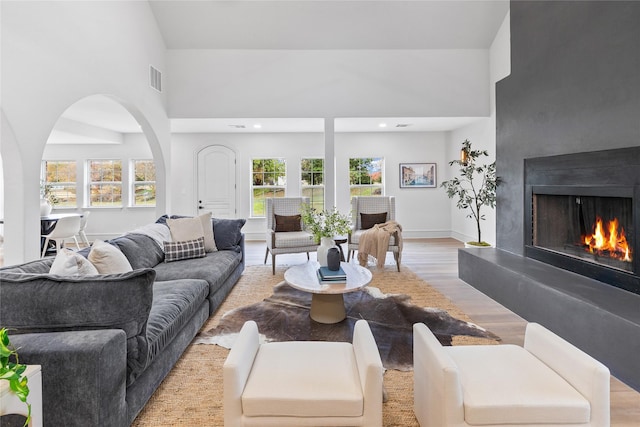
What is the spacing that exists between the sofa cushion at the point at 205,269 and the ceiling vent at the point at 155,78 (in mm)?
2810

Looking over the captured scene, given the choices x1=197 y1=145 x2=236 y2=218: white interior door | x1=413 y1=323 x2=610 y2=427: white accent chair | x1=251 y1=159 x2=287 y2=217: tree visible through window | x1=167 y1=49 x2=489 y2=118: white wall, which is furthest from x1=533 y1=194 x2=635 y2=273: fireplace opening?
x1=197 y1=145 x2=236 y2=218: white interior door

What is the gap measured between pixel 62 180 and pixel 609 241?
9.50 m

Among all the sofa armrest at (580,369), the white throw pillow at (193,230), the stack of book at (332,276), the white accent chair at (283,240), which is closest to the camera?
the sofa armrest at (580,369)

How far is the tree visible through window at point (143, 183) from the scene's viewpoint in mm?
7645

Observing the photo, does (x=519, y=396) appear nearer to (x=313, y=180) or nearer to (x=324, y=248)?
(x=324, y=248)

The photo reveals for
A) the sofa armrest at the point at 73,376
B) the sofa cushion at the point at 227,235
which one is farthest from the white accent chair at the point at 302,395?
the sofa cushion at the point at 227,235

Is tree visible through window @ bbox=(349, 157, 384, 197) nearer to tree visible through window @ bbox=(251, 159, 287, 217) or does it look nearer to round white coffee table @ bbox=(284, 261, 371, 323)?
tree visible through window @ bbox=(251, 159, 287, 217)

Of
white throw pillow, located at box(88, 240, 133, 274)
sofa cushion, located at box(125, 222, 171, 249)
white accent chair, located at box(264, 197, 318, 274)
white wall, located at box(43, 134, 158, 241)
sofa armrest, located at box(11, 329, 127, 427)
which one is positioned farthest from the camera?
white wall, located at box(43, 134, 158, 241)

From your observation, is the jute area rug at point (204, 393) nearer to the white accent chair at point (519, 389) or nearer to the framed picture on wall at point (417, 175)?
the white accent chair at point (519, 389)

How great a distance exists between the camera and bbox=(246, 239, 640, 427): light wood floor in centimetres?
186

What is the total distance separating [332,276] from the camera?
2.85 meters

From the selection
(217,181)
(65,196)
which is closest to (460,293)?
(217,181)

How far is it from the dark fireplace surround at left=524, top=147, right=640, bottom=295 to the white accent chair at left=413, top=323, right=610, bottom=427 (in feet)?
5.24

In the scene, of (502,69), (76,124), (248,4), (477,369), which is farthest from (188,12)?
(477,369)
